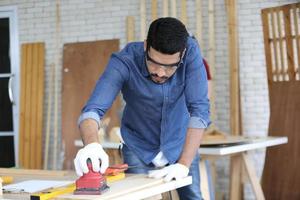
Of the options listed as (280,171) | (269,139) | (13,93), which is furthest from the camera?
(13,93)

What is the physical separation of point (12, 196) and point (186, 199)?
117 centimetres

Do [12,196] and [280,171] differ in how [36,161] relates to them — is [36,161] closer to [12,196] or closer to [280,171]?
[280,171]

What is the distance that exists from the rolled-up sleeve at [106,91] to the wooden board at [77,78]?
13.5 feet

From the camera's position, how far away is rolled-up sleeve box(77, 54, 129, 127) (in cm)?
236

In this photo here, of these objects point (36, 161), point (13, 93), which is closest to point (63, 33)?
point (13, 93)

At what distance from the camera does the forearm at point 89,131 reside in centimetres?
225

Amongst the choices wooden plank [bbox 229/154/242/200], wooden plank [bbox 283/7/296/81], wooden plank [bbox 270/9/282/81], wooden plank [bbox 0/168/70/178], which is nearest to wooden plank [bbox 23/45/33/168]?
wooden plank [bbox 229/154/242/200]

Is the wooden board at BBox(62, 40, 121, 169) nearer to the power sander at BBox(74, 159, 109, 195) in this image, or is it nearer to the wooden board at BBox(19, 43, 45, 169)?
the wooden board at BBox(19, 43, 45, 169)

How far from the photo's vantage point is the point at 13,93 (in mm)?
7238

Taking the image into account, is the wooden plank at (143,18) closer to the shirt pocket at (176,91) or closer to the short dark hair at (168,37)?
the shirt pocket at (176,91)

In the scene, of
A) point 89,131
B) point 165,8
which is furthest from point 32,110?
point 89,131

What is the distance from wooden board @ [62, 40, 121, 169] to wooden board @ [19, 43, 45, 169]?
15.2 inches

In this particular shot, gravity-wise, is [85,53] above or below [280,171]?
above

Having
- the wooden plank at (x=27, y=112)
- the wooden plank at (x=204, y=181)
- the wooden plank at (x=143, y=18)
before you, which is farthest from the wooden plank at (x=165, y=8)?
the wooden plank at (x=204, y=181)
